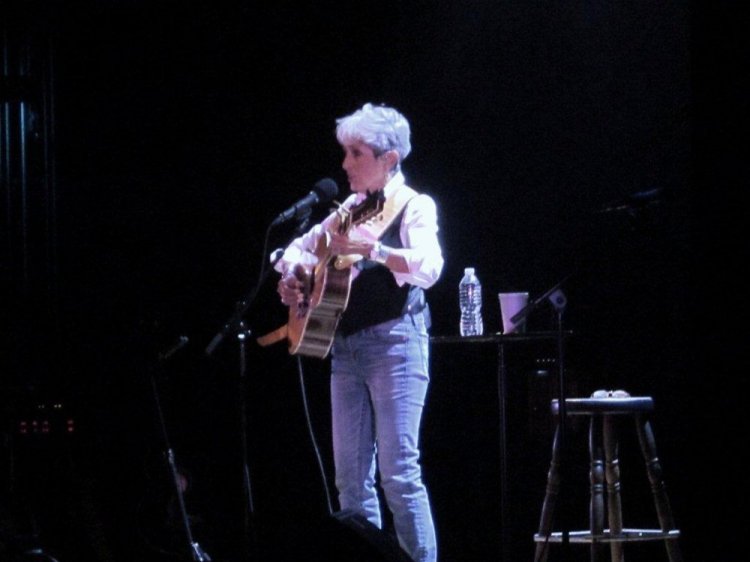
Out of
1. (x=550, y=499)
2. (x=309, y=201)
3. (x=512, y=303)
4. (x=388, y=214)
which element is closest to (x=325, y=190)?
(x=309, y=201)

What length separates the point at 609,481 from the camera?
154 inches

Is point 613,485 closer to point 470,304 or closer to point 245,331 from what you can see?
point 470,304

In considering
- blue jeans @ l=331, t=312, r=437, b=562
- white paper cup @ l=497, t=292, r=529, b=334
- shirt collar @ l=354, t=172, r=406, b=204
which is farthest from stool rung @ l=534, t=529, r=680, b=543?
shirt collar @ l=354, t=172, r=406, b=204

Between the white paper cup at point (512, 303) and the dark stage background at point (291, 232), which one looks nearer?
the white paper cup at point (512, 303)

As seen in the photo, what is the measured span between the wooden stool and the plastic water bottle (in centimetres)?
55

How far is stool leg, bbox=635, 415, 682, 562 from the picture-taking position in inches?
153

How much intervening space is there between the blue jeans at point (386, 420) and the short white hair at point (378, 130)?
561 millimetres

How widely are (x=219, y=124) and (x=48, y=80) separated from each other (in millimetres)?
733

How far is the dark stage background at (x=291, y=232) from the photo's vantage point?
167 inches

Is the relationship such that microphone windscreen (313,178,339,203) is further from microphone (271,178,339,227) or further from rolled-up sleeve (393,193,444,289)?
rolled-up sleeve (393,193,444,289)

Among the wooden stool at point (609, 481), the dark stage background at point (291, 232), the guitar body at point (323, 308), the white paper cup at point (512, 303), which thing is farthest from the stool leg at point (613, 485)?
the guitar body at point (323, 308)

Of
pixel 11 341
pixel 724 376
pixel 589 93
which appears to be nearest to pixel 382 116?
pixel 589 93

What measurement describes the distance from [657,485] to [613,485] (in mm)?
151

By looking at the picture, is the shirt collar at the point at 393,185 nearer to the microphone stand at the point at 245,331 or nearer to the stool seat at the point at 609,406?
the microphone stand at the point at 245,331
